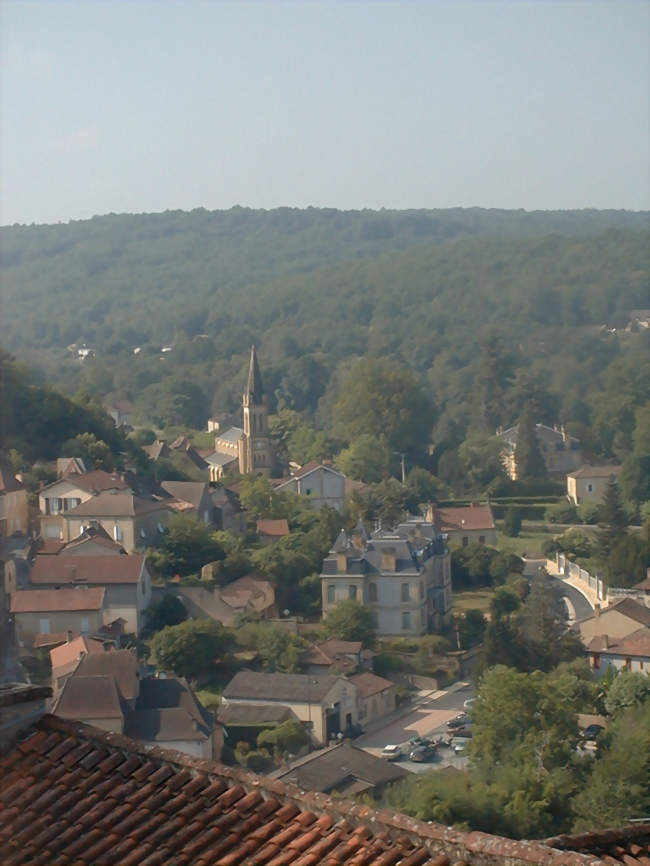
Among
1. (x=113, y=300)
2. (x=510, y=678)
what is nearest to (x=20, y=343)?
(x=510, y=678)

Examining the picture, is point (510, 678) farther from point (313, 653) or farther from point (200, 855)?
point (200, 855)

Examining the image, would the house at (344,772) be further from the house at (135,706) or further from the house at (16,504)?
the house at (16,504)

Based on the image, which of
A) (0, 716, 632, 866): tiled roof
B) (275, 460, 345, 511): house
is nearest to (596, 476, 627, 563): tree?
(275, 460, 345, 511): house

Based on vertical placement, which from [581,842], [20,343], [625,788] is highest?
[20,343]

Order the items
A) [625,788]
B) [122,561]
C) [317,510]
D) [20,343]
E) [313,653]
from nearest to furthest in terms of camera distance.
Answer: [625,788] → [313,653] → [122,561] → [317,510] → [20,343]

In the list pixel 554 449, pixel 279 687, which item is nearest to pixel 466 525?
pixel 279 687

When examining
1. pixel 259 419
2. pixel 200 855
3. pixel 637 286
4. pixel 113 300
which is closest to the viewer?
pixel 200 855

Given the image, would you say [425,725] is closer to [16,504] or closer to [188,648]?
[188,648]
